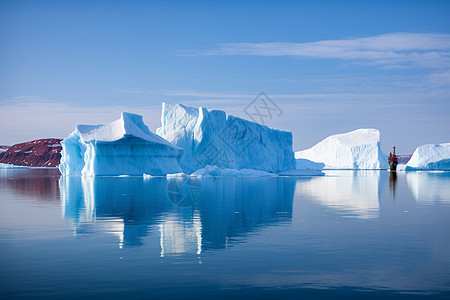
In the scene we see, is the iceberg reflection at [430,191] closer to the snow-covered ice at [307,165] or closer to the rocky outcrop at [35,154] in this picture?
the snow-covered ice at [307,165]

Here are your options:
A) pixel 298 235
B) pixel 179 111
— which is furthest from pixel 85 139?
pixel 298 235

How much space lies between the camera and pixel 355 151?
3551 inches

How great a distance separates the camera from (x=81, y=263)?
781cm

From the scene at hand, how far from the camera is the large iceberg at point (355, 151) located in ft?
291

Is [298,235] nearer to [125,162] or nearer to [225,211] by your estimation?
[225,211]

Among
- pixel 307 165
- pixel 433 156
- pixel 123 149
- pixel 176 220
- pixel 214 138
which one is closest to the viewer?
pixel 176 220

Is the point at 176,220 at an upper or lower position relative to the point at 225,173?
lower

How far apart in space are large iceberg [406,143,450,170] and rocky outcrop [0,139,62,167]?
110m

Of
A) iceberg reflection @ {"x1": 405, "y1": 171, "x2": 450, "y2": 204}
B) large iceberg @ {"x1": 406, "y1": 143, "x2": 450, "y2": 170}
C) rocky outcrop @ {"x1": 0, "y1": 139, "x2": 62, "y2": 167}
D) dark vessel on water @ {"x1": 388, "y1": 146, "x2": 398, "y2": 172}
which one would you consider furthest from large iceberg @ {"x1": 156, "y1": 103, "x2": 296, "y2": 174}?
rocky outcrop @ {"x1": 0, "y1": 139, "x2": 62, "y2": 167}

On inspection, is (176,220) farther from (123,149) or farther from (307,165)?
(307,165)

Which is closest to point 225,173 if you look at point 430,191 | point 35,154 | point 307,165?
point 430,191

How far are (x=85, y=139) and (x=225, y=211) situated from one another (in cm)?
2735

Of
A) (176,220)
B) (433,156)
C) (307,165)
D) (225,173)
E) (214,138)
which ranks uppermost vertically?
(214,138)

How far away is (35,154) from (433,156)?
125954mm
